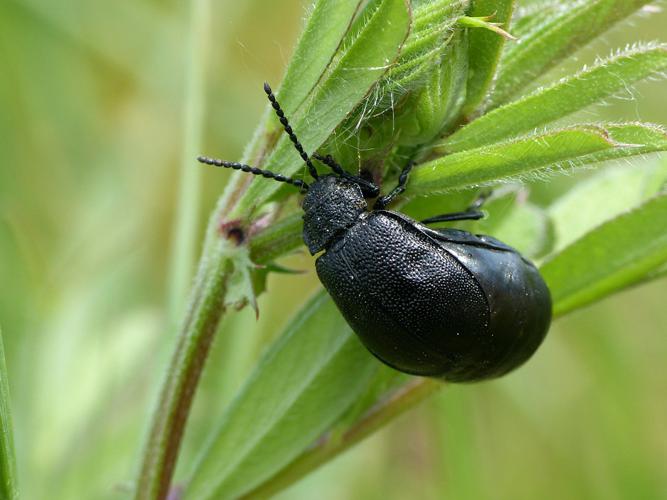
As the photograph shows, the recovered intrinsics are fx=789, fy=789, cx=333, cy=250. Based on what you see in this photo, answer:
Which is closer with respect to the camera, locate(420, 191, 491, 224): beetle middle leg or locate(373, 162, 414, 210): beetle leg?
locate(373, 162, 414, 210): beetle leg

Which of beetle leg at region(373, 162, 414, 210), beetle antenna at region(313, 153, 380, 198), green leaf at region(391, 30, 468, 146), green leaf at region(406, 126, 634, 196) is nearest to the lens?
green leaf at region(406, 126, 634, 196)

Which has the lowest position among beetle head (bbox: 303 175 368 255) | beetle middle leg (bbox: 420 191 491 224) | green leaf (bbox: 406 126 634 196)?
beetle middle leg (bbox: 420 191 491 224)

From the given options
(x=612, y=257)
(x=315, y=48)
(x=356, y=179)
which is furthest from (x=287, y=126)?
(x=612, y=257)

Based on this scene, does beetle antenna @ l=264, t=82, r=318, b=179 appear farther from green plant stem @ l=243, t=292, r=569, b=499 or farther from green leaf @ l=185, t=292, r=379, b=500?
green plant stem @ l=243, t=292, r=569, b=499

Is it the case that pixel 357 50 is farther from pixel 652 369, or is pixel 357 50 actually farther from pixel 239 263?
pixel 652 369

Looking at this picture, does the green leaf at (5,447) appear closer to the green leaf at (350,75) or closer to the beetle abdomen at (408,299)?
the green leaf at (350,75)

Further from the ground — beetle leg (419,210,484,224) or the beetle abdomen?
beetle leg (419,210,484,224)

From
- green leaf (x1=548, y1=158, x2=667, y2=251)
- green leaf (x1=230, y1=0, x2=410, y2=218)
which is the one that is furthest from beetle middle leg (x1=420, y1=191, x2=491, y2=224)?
green leaf (x1=230, y1=0, x2=410, y2=218)
